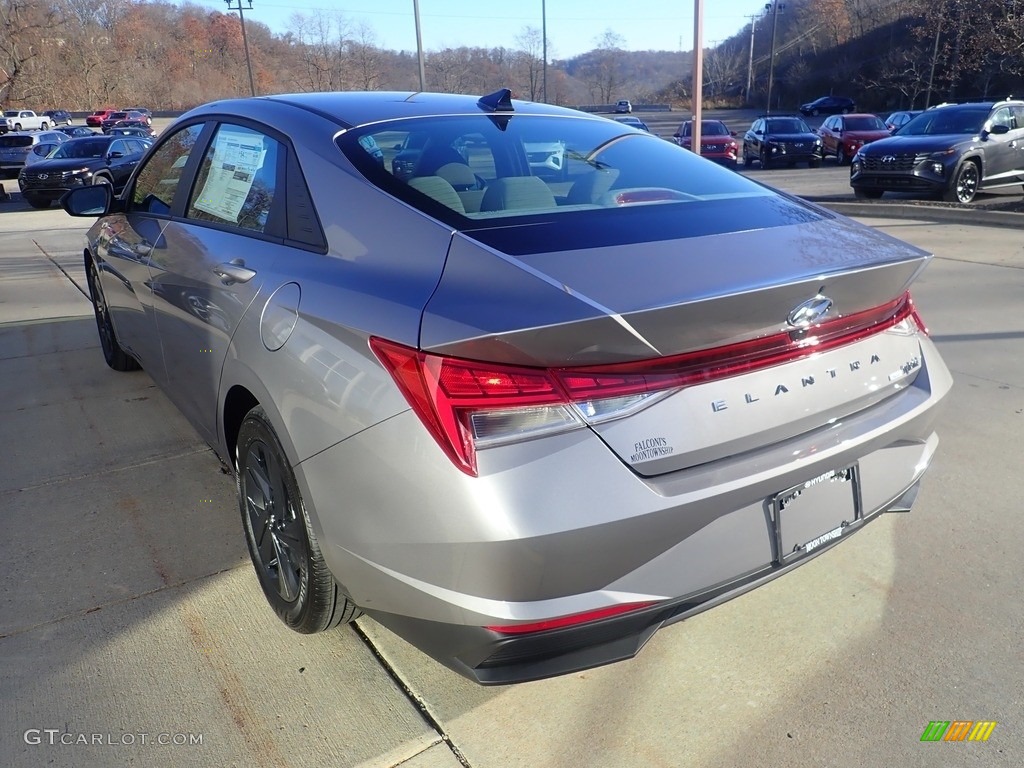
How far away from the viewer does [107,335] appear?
5.18m

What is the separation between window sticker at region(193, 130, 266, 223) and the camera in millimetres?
2877

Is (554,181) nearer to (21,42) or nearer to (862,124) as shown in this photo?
(862,124)

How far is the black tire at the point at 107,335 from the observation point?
16.4 feet

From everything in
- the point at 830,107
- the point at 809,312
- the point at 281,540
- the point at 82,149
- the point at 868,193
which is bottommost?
the point at 281,540

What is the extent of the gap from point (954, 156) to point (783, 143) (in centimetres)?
1096

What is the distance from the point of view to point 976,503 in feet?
10.9

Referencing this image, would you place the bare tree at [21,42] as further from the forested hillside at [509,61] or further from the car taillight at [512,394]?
the car taillight at [512,394]

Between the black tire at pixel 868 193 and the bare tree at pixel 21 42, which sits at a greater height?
the bare tree at pixel 21 42

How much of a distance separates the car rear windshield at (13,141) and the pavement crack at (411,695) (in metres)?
31.5

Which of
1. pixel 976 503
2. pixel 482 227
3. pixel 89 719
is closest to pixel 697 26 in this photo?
pixel 976 503

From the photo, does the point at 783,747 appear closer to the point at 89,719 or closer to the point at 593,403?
the point at 593,403

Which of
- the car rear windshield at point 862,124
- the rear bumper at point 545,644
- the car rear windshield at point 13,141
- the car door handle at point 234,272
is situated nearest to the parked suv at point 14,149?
the car rear windshield at point 13,141

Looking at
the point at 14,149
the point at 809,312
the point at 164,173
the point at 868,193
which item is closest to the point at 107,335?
the point at 164,173

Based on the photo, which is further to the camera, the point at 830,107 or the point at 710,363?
the point at 830,107
